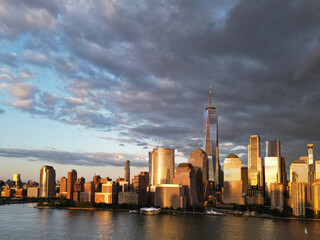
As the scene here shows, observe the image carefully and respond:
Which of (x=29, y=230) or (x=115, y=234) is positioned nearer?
(x=115, y=234)

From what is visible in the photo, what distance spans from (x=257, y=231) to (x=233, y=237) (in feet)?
73.7

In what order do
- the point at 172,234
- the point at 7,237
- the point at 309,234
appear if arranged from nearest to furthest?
the point at 7,237 < the point at 172,234 < the point at 309,234

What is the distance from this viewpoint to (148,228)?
139 m

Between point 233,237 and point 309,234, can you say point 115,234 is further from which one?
point 309,234

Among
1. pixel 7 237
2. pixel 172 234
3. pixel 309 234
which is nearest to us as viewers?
pixel 7 237

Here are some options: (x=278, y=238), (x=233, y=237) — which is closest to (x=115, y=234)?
(x=233, y=237)

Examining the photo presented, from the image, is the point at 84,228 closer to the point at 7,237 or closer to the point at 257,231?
the point at 7,237

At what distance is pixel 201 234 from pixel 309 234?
1706 inches

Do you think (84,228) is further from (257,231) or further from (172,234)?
(257,231)

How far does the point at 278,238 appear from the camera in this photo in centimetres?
12019

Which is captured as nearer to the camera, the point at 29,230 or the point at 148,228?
the point at 29,230

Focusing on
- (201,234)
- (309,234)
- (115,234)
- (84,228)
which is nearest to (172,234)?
(201,234)

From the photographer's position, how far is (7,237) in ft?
377

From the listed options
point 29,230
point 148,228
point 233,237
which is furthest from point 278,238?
point 29,230
